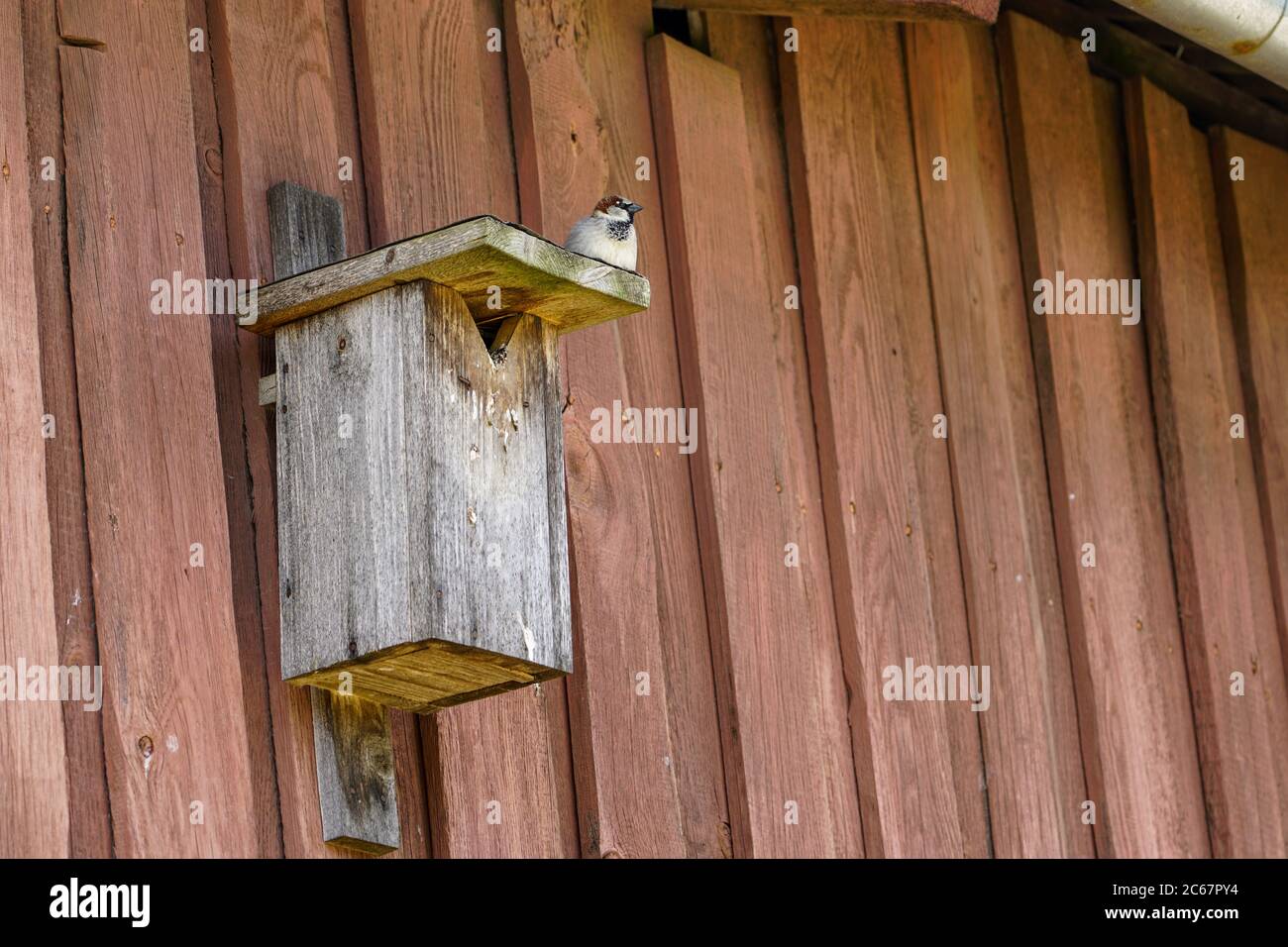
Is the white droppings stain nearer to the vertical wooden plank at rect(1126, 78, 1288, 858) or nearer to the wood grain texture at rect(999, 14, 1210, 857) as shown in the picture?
the wood grain texture at rect(999, 14, 1210, 857)

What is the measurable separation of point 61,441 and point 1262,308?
11.9 feet

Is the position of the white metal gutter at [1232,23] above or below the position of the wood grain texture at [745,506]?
above

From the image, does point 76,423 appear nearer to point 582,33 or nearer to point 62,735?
point 62,735

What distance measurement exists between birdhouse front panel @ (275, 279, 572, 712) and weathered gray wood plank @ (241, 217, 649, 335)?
0.03m

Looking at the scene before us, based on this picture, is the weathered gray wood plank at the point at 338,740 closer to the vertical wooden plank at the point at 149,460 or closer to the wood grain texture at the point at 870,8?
the vertical wooden plank at the point at 149,460

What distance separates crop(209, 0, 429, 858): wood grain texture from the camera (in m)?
3.34

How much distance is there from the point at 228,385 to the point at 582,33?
4.19 ft

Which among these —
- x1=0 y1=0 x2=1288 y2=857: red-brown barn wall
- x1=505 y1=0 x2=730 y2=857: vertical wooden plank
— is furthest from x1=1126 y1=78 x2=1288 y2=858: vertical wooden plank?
x1=505 y1=0 x2=730 y2=857: vertical wooden plank

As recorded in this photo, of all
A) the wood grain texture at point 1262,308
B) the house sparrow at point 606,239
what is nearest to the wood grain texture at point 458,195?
the house sparrow at point 606,239

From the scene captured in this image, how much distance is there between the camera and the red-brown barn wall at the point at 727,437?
3.22 metres

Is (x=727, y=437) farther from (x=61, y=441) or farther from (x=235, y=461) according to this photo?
(x=61, y=441)

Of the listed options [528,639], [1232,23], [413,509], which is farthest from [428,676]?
[1232,23]

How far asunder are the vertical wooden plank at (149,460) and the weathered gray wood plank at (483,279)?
18 cm
